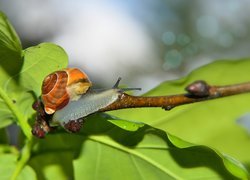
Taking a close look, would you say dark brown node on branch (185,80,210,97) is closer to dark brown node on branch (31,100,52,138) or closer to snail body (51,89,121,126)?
snail body (51,89,121,126)

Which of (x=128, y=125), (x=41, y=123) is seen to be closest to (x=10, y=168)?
(x=41, y=123)

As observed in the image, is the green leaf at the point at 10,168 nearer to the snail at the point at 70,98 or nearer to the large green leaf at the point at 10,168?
the large green leaf at the point at 10,168

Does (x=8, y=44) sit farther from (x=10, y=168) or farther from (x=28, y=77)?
(x=10, y=168)

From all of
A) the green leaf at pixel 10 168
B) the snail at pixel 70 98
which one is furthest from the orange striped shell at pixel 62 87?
the green leaf at pixel 10 168

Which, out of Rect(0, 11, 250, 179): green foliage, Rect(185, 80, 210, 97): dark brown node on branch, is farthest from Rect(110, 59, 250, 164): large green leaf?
Rect(185, 80, 210, 97): dark brown node on branch

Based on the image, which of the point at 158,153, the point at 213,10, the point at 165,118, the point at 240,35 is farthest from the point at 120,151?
the point at 213,10

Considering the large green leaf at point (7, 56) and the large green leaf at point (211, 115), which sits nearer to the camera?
the large green leaf at point (7, 56)

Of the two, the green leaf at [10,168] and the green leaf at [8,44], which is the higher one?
the green leaf at [8,44]

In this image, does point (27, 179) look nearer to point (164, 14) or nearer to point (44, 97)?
point (44, 97)
